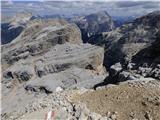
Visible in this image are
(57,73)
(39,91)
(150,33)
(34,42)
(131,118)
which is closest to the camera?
(131,118)

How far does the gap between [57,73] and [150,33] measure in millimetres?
71946

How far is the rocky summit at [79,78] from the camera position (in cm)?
2745

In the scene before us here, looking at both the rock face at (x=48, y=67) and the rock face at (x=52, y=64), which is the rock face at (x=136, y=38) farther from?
the rock face at (x=52, y=64)

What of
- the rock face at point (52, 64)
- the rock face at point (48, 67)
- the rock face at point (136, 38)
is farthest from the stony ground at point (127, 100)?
the rock face at point (136, 38)

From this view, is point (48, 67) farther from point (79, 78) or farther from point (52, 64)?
point (79, 78)

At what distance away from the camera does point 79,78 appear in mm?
78500

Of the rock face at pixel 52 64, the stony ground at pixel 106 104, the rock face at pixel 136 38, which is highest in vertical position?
the stony ground at pixel 106 104

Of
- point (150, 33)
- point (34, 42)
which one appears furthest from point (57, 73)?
point (150, 33)

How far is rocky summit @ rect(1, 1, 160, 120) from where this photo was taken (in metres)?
27.5

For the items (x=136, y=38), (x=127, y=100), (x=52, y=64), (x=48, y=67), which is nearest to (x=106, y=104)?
(x=127, y=100)

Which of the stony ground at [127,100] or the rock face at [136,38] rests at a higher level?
the stony ground at [127,100]

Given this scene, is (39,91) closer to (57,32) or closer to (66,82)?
(66,82)

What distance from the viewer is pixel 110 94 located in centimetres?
2902

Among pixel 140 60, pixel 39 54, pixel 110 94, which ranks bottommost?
pixel 39 54
